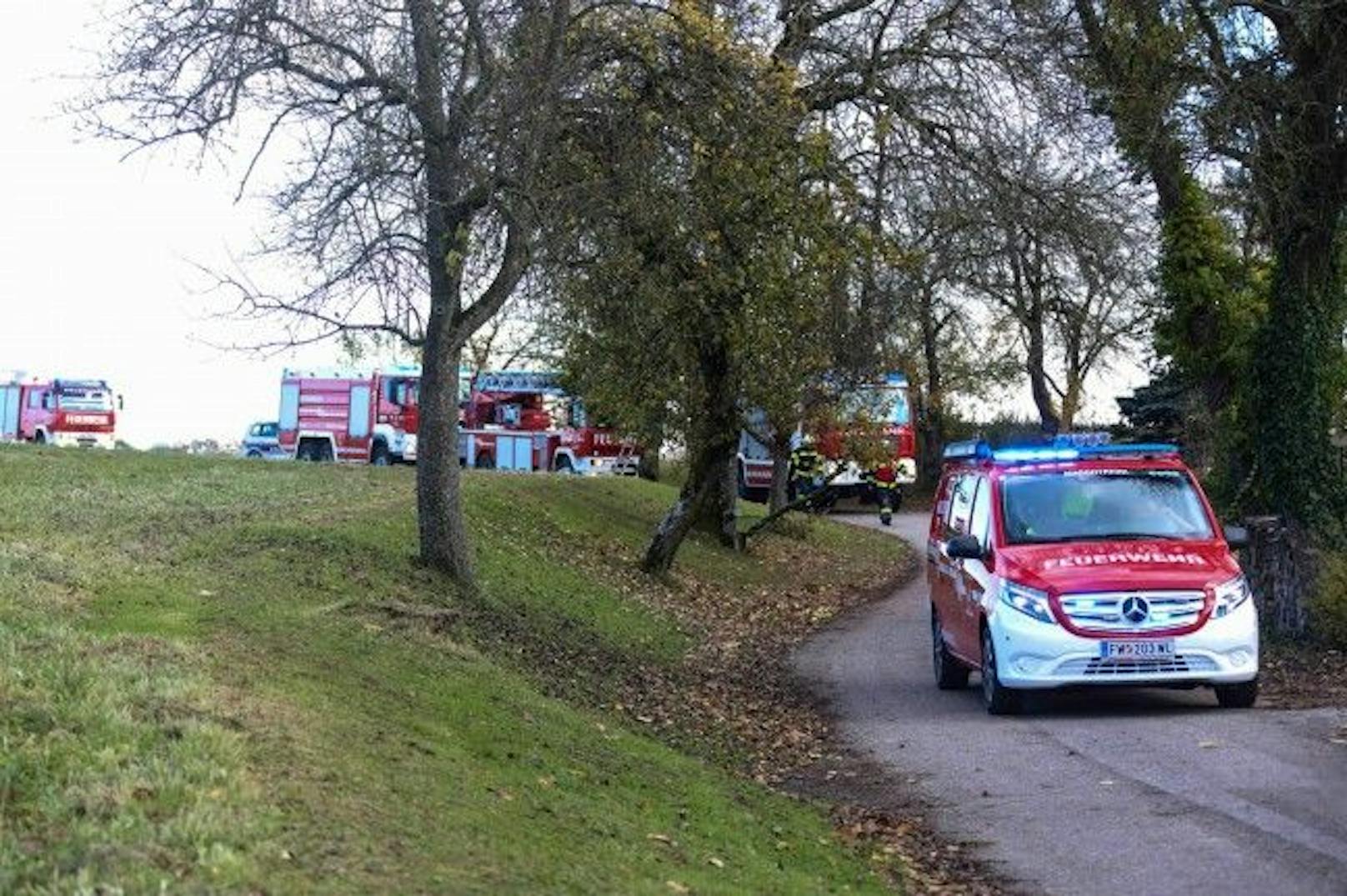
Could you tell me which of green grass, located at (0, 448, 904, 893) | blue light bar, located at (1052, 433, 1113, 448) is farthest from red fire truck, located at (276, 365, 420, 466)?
blue light bar, located at (1052, 433, 1113, 448)

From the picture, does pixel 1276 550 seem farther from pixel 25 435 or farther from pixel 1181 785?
pixel 25 435

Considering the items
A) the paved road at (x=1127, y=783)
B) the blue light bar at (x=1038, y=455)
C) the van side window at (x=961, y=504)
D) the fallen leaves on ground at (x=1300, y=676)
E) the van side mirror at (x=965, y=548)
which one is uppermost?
the blue light bar at (x=1038, y=455)

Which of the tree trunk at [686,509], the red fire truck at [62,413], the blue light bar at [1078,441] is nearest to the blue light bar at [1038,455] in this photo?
the blue light bar at [1078,441]

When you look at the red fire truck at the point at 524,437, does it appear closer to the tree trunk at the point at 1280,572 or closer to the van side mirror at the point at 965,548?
the tree trunk at the point at 1280,572

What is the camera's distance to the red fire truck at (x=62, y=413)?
206 feet

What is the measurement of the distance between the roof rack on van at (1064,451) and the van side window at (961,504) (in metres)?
0.30

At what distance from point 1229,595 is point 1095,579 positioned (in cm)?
105

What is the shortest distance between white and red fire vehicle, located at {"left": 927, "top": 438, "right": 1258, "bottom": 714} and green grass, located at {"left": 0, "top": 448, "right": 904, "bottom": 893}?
3.08 meters

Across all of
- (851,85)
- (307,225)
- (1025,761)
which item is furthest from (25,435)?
(1025,761)

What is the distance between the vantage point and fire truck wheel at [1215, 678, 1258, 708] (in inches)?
585

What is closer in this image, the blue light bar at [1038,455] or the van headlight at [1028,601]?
the van headlight at [1028,601]

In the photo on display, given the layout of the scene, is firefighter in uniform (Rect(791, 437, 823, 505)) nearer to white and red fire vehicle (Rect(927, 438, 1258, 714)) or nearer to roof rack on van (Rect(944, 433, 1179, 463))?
roof rack on van (Rect(944, 433, 1179, 463))

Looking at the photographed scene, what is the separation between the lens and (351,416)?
185 ft

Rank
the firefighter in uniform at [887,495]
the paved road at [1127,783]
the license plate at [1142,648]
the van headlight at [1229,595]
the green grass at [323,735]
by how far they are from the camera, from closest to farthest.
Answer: the green grass at [323,735] < the paved road at [1127,783] < the license plate at [1142,648] < the van headlight at [1229,595] < the firefighter in uniform at [887,495]
